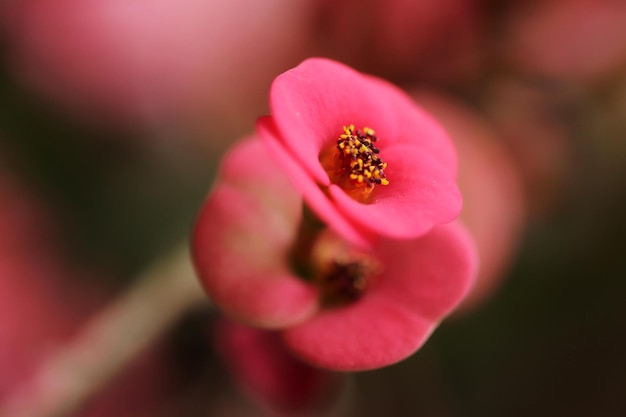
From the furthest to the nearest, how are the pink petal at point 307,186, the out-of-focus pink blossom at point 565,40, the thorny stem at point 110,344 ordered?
the out-of-focus pink blossom at point 565,40 < the thorny stem at point 110,344 < the pink petal at point 307,186

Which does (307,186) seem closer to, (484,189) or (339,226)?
(339,226)

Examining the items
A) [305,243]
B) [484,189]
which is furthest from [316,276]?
[484,189]

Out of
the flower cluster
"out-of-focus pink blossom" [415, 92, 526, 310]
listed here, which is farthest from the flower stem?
"out-of-focus pink blossom" [415, 92, 526, 310]

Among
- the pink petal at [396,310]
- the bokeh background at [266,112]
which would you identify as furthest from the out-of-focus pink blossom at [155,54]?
the pink petal at [396,310]

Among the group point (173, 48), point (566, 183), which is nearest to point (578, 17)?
point (566, 183)

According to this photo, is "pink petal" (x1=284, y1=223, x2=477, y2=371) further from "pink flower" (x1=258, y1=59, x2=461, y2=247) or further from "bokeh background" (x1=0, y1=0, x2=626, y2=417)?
"bokeh background" (x1=0, y1=0, x2=626, y2=417)

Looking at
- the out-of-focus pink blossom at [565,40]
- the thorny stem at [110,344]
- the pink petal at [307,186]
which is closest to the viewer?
the pink petal at [307,186]

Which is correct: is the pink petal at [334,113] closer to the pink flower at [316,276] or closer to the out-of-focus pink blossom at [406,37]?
the pink flower at [316,276]

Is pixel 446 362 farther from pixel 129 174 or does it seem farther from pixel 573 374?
pixel 129 174
